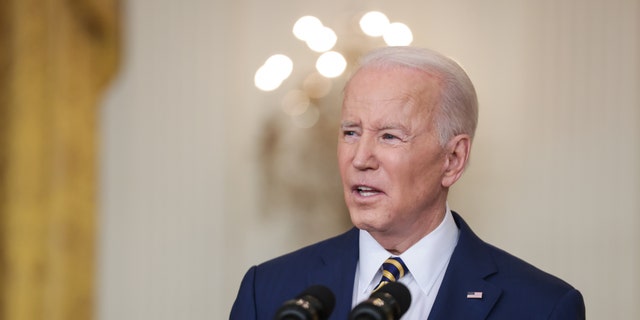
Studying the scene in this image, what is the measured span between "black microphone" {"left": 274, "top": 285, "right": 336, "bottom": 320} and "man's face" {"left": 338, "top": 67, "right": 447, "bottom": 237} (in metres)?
0.54

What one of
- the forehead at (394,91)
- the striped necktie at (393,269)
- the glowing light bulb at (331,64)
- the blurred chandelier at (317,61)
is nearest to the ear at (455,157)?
the forehead at (394,91)

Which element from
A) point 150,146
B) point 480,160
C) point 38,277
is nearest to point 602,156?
point 480,160

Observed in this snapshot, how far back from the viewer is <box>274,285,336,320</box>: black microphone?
1551 mm

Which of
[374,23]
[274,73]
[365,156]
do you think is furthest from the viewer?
[274,73]

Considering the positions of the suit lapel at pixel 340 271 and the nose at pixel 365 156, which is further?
the suit lapel at pixel 340 271

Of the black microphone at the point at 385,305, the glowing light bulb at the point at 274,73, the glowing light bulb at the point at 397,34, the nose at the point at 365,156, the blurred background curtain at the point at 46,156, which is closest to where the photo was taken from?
Result: the black microphone at the point at 385,305

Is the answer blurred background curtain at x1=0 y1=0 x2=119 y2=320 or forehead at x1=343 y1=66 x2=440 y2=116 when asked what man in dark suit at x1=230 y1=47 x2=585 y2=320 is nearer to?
forehead at x1=343 y1=66 x2=440 y2=116

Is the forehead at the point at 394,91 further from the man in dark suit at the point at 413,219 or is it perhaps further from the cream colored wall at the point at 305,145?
the cream colored wall at the point at 305,145

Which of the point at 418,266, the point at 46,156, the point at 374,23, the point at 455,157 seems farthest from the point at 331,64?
the point at 418,266

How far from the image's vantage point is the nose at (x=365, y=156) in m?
2.18

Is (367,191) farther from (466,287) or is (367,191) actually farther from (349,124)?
(466,287)

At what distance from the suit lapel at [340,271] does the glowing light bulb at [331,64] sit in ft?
10.5

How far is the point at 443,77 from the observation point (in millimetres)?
2293

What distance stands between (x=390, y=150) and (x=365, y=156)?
6cm
